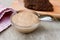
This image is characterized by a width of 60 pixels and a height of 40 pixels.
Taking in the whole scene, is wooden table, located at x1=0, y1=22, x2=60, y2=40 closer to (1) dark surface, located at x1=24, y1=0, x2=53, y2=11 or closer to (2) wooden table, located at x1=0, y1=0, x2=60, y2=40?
(2) wooden table, located at x1=0, y1=0, x2=60, y2=40

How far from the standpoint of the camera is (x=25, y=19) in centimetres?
70

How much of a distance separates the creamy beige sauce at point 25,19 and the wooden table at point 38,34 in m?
0.05

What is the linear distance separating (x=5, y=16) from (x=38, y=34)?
0.19m

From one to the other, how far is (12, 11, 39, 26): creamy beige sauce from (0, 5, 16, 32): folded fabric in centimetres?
4

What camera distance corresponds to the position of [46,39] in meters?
0.67

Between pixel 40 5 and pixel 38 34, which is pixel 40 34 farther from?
pixel 40 5

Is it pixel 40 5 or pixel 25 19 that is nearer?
pixel 25 19

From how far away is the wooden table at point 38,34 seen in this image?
674 mm

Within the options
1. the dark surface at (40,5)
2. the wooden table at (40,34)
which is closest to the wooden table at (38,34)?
the wooden table at (40,34)

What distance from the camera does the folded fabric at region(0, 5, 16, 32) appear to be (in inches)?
28.4

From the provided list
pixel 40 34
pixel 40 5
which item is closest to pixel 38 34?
pixel 40 34

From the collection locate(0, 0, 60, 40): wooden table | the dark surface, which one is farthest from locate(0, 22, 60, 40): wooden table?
the dark surface

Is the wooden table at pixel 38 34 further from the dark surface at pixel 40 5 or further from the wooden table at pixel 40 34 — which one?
the dark surface at pixel 40 5

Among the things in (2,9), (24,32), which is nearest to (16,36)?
(24,32)
